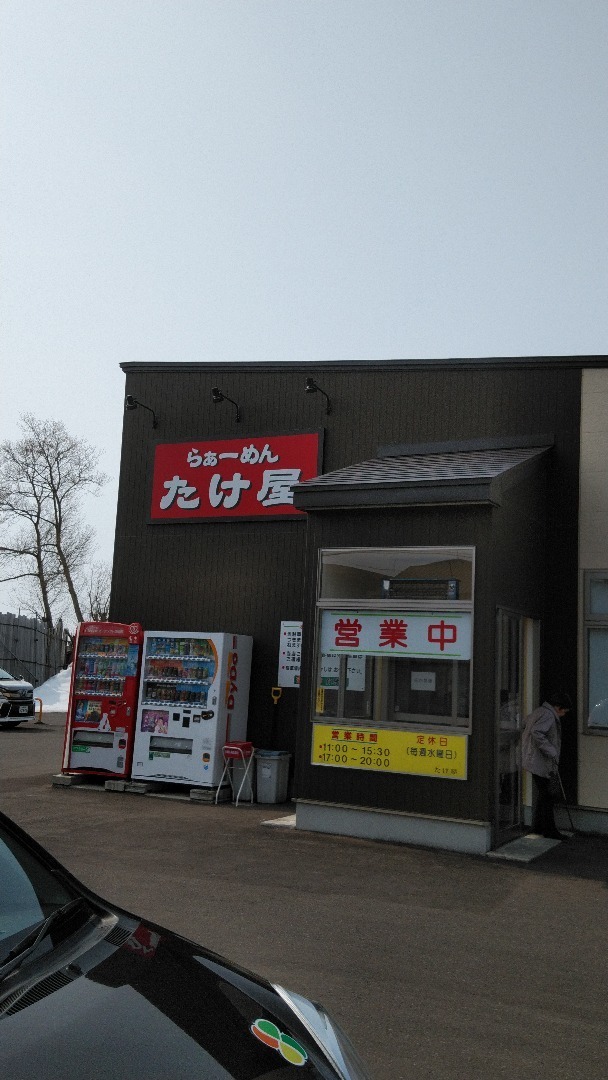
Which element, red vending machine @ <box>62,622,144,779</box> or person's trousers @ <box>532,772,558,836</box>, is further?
red vending machine @ <box>62,622,144,779</box>

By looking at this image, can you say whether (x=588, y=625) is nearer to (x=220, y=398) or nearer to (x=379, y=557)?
(x=379, y=557)

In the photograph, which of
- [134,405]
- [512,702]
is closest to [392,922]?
→ [512,702]

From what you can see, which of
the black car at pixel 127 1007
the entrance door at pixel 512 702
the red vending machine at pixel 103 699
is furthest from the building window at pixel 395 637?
the black car at pixel 127 1007

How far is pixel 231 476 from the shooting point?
13.6 metres

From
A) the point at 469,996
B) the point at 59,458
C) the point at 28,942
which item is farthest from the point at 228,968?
the point at 59,458

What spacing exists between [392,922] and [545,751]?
4.01 m

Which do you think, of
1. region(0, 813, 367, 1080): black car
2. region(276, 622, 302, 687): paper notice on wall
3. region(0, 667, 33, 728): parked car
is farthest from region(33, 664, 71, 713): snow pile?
region(0, 813, 367, 1080): black car

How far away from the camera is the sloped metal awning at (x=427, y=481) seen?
368 inches

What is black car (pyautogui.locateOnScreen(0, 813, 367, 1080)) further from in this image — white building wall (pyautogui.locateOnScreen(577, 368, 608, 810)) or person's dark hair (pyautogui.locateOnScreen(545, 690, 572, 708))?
white building wall (pyautogui.locateOnScreen(577, 368, 608, 810))

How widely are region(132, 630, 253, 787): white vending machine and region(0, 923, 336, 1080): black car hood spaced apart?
9.03m

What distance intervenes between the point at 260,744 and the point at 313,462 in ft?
13.2

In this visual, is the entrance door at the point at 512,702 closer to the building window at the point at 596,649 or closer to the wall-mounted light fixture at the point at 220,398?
the building window at the point at 596,649

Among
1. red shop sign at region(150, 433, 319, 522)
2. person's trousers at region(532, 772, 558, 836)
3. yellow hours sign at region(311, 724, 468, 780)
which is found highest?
red shop sign at region(150, 433, 319, 522)

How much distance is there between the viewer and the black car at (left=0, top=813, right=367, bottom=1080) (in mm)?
2244
